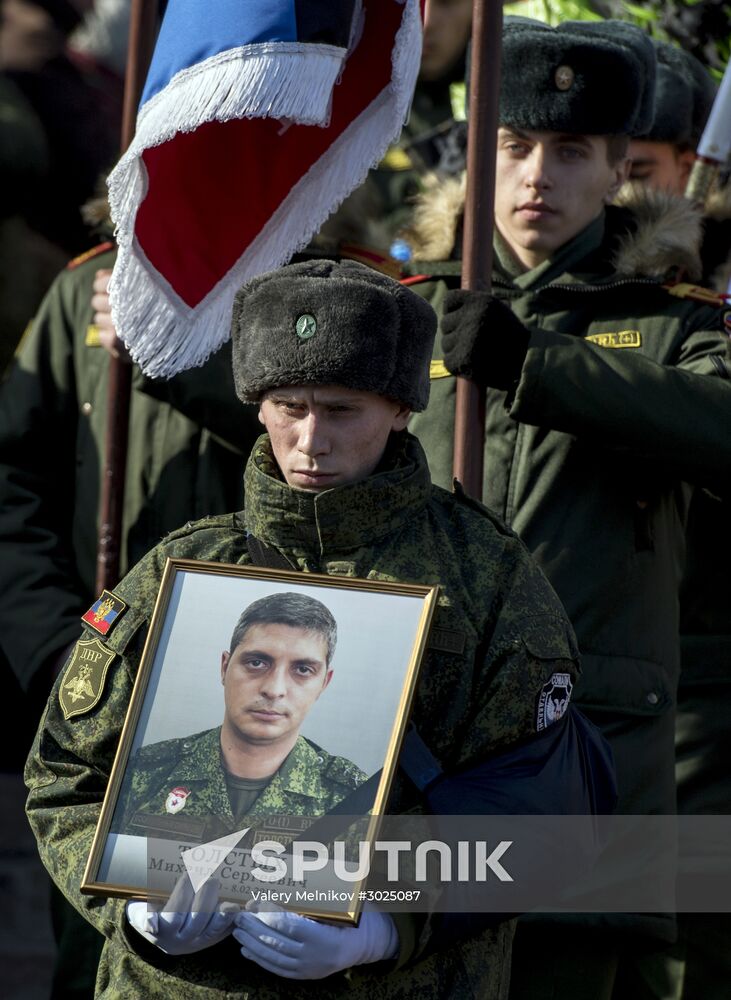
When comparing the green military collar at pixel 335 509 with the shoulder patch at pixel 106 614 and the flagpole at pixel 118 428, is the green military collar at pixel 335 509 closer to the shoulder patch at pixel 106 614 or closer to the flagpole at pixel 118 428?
the shoulder patch at pixel 106 614

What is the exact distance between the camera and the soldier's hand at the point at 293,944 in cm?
221

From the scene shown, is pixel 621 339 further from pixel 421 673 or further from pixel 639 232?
pixel 421 673

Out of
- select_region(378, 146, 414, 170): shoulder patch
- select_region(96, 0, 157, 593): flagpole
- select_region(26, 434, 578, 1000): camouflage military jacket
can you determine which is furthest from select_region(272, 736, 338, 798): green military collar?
select_region(378, 146, 414, 170): shoulder patch

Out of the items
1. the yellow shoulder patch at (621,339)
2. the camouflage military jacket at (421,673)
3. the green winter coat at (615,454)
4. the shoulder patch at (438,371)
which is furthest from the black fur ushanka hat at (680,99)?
the camouflage military jacket at (421,673)

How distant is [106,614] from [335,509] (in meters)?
0.39

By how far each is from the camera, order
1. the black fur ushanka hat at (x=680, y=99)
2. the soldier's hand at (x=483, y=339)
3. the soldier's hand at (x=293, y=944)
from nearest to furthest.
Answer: the soldier's hand at (x=293, y=944), the soldier's hand at (x=483, y=339), the black fur ushanka hat at (x=680, y=99)

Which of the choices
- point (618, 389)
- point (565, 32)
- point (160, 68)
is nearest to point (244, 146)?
point (160, 68)

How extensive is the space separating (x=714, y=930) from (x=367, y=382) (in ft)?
6.52

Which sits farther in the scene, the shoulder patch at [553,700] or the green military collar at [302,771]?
the shoulder patch at [553,700]

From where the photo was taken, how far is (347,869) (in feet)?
7.32

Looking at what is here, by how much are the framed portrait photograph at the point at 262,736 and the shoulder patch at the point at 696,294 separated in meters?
1.51

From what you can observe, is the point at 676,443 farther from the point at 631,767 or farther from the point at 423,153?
the point at 423,153

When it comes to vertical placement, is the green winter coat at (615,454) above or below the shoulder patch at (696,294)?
below

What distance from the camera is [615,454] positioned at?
346cm
